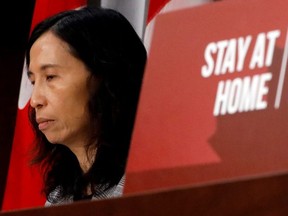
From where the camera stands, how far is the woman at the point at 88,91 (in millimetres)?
1272

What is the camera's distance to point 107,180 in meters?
1.29

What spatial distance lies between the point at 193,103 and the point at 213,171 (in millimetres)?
72

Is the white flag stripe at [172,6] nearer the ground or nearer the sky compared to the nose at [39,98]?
nearer the sky

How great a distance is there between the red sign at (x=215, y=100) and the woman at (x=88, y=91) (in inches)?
19.8

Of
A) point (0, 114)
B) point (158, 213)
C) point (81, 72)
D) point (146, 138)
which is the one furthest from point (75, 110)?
point (0, 114)

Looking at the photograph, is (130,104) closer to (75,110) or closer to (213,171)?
(75,110)

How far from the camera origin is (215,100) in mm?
724

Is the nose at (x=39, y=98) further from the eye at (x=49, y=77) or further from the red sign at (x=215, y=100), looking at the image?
the red sign at (x=215, y=100)

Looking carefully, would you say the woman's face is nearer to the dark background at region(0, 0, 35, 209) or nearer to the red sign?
the red sign

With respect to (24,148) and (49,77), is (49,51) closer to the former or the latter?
(49,77)

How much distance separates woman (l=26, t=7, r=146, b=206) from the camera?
4.17 ft

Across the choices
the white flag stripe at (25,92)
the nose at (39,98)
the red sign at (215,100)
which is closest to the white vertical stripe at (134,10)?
the white flag stripe at (25,92)

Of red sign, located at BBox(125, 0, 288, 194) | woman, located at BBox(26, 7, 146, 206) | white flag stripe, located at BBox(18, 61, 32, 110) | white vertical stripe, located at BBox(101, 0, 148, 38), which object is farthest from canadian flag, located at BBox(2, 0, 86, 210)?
red sign, located at BBox(125, 0, 288, 194)

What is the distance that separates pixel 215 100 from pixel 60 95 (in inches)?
22.9
